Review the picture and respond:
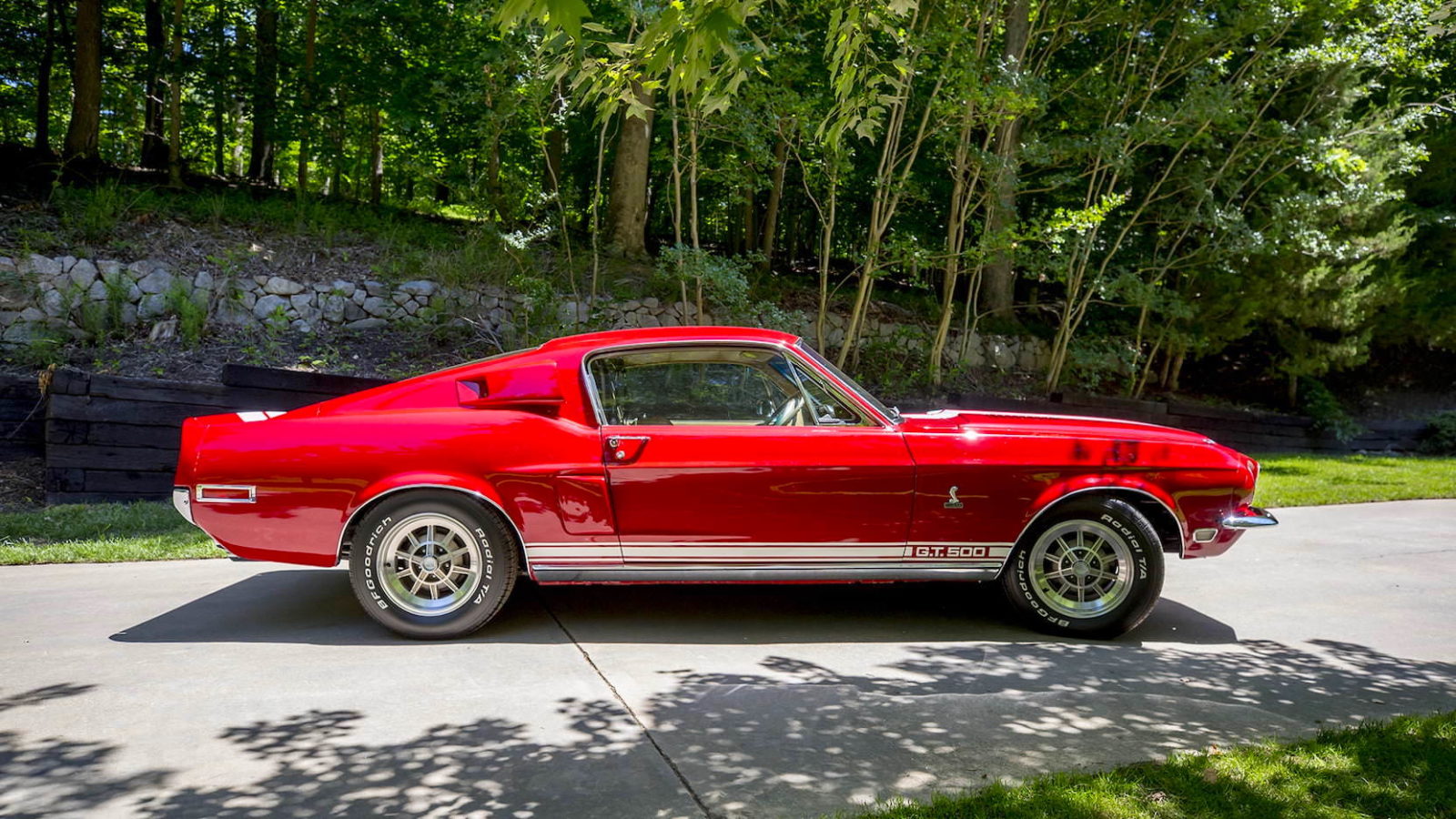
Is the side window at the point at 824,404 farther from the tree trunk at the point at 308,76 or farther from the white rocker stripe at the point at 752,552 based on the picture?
the tree trunk at the point at 308,76

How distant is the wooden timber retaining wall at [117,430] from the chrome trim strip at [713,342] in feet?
13.7

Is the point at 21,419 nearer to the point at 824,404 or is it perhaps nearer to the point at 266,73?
the point at 824,404

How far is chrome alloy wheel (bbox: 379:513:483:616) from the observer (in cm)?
460

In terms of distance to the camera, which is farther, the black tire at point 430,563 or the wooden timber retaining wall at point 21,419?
the wooden timber retaining wall at point 21,419

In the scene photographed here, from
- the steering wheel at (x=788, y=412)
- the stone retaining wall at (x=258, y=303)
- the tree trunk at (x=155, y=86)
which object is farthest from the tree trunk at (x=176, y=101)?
the steering wheel at (x=788, y=412)

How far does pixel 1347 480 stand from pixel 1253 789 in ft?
32.0

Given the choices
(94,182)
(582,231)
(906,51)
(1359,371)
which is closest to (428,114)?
(582,231)

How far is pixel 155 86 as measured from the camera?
50.4 feet

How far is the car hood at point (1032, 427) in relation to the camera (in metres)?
4.90

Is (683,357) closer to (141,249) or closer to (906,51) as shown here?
(906,51)

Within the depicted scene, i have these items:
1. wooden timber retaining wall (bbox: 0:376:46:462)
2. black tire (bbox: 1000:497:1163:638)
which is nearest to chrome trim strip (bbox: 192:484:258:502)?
black tire (bbox: 1000:497:1163:638)

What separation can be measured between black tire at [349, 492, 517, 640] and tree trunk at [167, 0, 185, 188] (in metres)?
10.5

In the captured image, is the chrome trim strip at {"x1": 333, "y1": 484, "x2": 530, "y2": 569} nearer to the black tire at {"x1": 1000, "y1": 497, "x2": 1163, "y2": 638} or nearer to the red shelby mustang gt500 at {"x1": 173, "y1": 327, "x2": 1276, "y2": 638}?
the red shelby mustang gt500 at {"x1": 173, "y1": 327, "x2": 1276, "y2": 638}

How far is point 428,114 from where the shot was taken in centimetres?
1537
